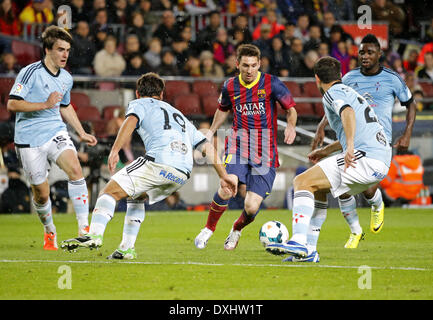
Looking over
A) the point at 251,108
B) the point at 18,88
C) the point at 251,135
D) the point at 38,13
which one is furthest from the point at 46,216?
the point at 38,13

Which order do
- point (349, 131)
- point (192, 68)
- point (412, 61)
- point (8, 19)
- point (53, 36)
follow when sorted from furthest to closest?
point (412, 61)
point (192, 68)
point (8, 19)
point (53, 36)
point (349, 131)

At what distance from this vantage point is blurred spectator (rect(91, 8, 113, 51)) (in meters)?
17.5

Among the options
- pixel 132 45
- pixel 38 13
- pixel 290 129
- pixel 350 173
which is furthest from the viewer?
pixel 38 13

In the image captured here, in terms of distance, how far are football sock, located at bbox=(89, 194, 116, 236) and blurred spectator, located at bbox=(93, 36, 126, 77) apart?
1003 centimetres

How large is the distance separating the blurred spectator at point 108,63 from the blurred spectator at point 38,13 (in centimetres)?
165

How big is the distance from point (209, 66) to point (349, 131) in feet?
34.5

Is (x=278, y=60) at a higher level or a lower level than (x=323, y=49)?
lower

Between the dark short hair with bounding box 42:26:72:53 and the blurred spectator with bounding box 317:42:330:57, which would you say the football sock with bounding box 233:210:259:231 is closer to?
the dark short hair with bounding box 42:26:72:53

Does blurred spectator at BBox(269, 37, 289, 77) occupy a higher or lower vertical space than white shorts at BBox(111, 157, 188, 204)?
higher

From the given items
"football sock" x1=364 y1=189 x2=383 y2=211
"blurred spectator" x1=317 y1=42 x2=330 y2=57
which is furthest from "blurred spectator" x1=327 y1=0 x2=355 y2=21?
"football sock" x1=364 y1=189 x2=383 y2=211

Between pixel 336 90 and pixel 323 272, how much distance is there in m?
1.72

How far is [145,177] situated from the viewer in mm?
7535

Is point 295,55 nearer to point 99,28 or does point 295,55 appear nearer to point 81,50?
point 99,28

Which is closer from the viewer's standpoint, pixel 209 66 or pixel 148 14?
pixel 209 66
